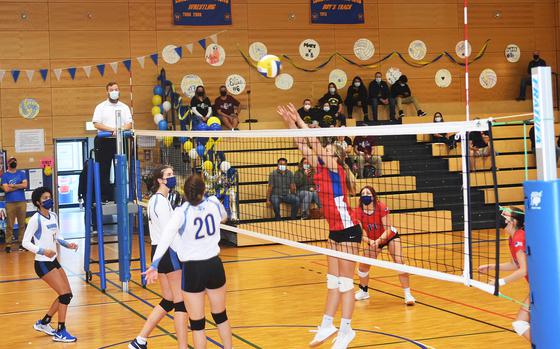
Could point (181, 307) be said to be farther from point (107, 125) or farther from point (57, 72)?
point (57, 72)

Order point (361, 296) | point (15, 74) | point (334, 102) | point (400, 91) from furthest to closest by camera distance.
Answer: point (400, 91), point (334, 102), point (15, 74), point (361, 296)

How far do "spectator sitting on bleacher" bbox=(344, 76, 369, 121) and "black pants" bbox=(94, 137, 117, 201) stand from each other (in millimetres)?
10818

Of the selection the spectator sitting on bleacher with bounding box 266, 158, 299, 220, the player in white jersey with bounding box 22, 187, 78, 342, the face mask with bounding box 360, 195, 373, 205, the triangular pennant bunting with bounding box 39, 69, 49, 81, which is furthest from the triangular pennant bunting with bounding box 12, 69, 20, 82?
the face mask with bounding box 360, 195, 373, 205

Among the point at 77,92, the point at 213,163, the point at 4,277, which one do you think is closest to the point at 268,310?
the point at 4,277

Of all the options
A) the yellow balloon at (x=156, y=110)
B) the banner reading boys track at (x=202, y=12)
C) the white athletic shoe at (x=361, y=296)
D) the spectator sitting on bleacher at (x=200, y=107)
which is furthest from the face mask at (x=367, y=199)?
the banner reading boys track at (x=202, y=12)

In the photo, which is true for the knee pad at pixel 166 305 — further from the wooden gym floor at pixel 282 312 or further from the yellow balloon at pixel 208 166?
the yellow balloon at pixel 208 166

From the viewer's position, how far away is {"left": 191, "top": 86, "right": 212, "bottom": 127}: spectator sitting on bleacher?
20469 millimetres

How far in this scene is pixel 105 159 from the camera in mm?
13445

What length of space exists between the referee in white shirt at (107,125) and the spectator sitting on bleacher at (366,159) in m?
7.24

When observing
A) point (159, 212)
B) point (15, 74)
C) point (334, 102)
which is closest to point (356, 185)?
point (334, 102)

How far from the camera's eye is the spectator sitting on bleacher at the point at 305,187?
58.7ft

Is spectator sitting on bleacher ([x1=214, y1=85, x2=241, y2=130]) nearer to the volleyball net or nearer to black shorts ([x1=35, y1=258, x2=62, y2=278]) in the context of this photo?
the volleyball net

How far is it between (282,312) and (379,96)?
46.5ft

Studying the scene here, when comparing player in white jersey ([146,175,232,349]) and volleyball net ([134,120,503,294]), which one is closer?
player in white jersey ([146,175,232,349])
